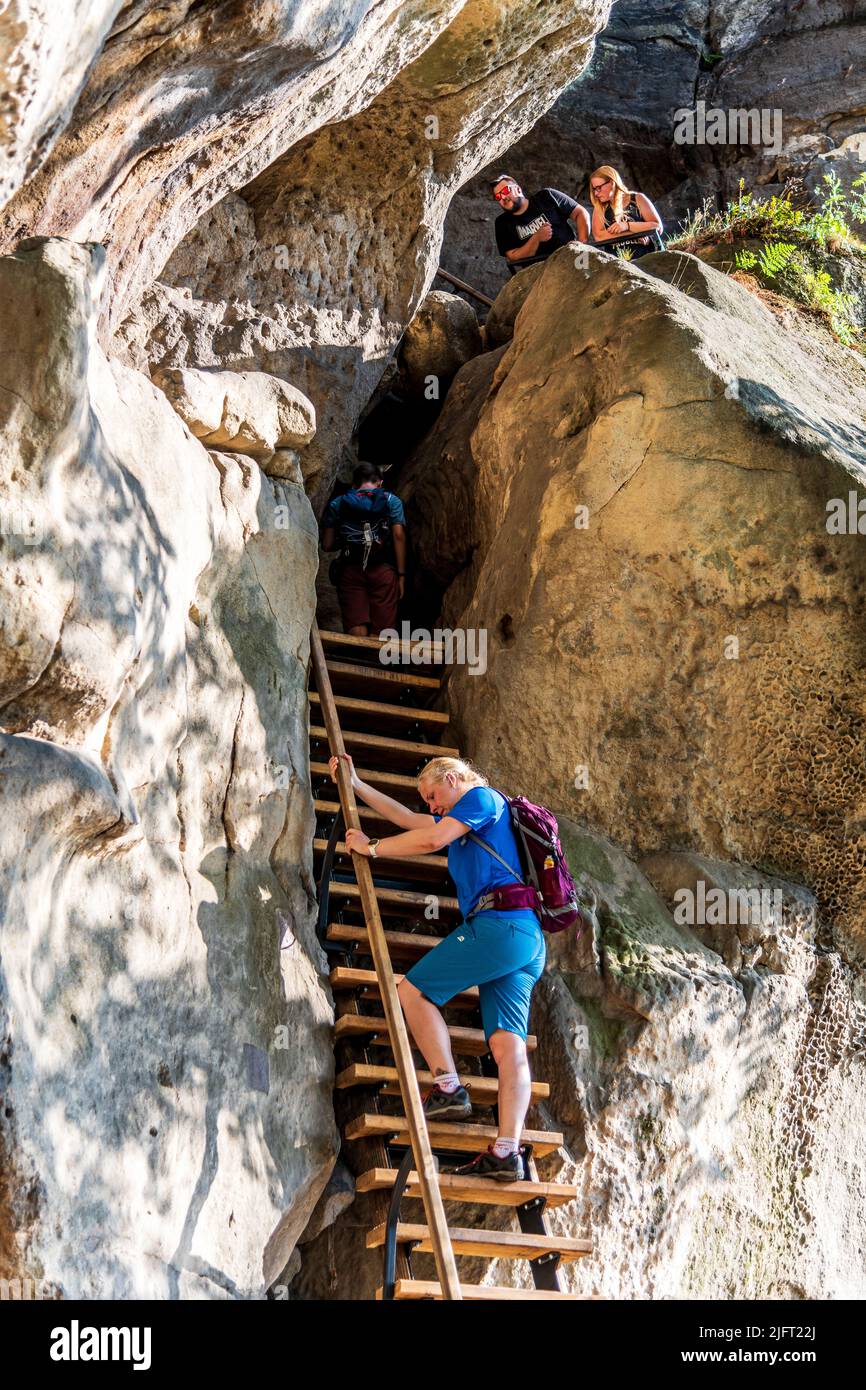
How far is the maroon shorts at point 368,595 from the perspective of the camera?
928cm

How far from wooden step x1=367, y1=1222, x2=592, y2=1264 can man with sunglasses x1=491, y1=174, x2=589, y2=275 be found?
8.05 m

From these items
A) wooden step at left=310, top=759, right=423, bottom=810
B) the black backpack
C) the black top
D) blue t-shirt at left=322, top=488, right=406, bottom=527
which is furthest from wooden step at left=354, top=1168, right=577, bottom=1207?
the black top

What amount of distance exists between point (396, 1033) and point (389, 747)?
2.40m

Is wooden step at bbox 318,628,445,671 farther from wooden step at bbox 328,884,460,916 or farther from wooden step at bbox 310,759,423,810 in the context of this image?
wooden step at bbox 328,884,460,916

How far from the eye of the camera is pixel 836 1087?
24.6ft

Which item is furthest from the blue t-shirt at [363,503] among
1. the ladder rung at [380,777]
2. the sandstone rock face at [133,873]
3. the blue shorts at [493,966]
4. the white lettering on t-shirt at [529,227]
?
the blue shorts at [493,966]

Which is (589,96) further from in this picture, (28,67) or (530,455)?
(28,67)

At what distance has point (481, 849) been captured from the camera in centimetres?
627

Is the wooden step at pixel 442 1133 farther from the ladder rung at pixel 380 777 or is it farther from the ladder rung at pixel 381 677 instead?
the ladder rung at pixel 381 677

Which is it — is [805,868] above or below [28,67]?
below

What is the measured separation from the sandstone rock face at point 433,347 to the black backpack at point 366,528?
95.2 inches

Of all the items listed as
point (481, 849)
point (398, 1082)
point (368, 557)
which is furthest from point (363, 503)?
point (398, 1082)

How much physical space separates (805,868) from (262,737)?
3064 mm

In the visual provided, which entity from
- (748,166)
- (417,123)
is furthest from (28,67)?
(748,166)
